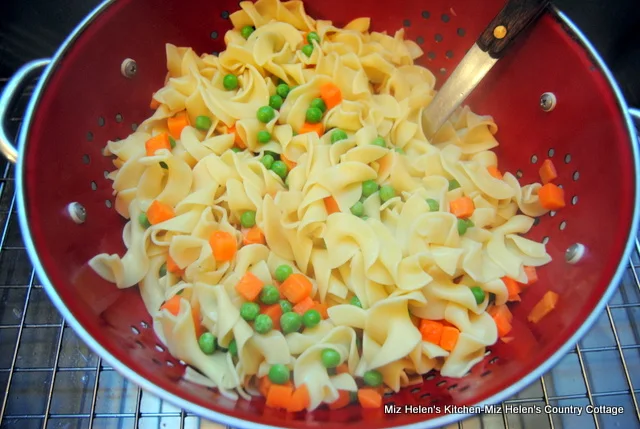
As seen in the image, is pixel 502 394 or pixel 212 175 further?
pixel 212 175

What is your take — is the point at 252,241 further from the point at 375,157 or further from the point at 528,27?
the point at 528,27

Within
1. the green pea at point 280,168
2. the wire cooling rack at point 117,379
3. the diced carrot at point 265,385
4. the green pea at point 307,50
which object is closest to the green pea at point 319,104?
the green pea at point 307,50

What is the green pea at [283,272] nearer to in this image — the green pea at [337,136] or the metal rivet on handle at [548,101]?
the green pea at [337,136]

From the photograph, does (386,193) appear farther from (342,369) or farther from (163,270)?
(163,270)

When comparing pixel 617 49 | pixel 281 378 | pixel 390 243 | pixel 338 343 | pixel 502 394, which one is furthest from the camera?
pixel 617 49

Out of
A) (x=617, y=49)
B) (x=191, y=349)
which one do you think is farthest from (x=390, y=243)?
(x=617, y=49)

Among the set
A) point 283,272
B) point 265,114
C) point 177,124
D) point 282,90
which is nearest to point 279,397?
point 283,272
